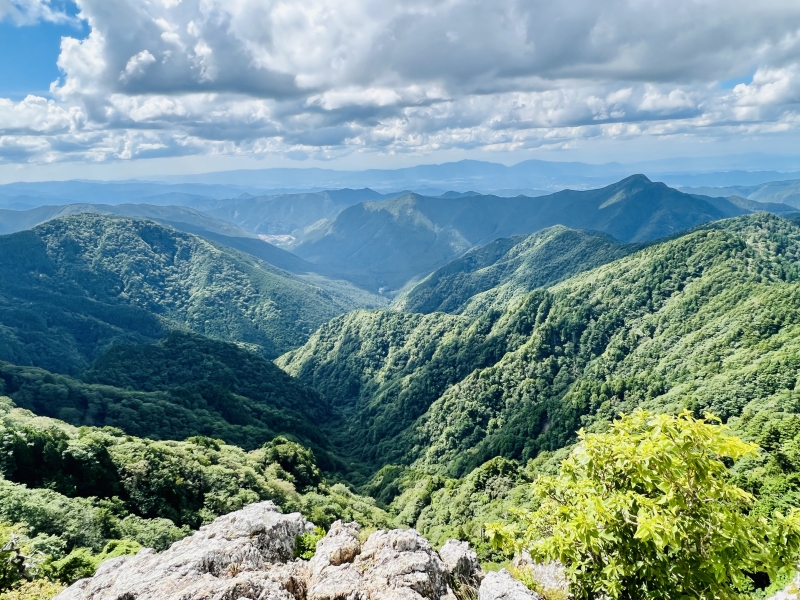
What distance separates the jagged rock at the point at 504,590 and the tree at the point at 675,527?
7973mm

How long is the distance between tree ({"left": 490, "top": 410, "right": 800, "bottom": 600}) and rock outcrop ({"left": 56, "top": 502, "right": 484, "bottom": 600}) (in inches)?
465

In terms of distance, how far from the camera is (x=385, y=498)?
550 ft

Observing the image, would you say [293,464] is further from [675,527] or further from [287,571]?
[675,527]

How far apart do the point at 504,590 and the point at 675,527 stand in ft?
44.3

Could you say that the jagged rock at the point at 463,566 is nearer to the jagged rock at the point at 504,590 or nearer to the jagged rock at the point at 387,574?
the jagged rock at the point at 387,574

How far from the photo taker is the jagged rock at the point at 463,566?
29.2 meters

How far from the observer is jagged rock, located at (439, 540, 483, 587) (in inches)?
1150

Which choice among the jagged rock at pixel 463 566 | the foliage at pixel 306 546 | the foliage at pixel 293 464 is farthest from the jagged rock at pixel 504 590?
the foliage at pixel 293 464

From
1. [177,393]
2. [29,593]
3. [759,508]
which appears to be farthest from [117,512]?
[177,393]

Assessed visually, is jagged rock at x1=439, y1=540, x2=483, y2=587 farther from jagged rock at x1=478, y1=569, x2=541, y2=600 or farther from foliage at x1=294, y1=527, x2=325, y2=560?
foliage at x1=294, y1=527, x2=325, y2=560

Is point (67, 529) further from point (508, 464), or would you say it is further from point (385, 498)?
point (385, 498)

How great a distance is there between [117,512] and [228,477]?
78.2ft

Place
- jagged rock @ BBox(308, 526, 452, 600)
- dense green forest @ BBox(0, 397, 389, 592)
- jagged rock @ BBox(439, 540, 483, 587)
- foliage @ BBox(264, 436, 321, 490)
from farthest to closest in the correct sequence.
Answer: foliage @ BBox(264, 436, 321, 490)
dense green forest @ BBox(0, 397, 389, 592)
jagged rock @ BBox(439, 540, 483, 587)
jagged rock @ BBox(308, 526, 452, 600)

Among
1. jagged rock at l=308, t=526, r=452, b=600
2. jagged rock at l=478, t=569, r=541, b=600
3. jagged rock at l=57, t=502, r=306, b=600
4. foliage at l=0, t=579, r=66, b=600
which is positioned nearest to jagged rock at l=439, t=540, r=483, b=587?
jagged rock at l=308, t=526, r=452, b=600
